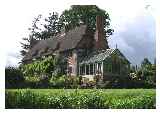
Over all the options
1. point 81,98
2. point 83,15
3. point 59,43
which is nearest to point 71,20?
point 83,15

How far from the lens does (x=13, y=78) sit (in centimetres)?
1639

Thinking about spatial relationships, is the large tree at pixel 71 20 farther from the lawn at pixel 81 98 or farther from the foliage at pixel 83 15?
the lawn at pixel 81 98

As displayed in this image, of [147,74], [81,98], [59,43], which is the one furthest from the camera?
[59,43]

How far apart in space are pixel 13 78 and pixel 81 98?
1335 mm

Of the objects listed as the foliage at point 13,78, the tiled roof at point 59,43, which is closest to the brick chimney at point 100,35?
the tiled roof at point 59,43

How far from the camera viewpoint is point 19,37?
648 inches

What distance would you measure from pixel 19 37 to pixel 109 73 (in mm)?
A: 1831

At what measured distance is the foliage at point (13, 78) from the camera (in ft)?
53.8

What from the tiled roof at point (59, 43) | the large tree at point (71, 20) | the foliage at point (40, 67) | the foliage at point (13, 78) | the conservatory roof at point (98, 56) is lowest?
the foliage at point (13, 78)

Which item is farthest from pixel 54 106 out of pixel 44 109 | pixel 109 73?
pixel 109 73

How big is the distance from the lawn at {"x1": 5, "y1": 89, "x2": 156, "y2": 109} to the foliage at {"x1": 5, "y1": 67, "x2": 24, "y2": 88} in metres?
0.10

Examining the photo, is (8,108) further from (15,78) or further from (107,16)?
(107,16)

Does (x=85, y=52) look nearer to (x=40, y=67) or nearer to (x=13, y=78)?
(x=40, y=67)

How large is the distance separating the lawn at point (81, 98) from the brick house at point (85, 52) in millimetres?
339
